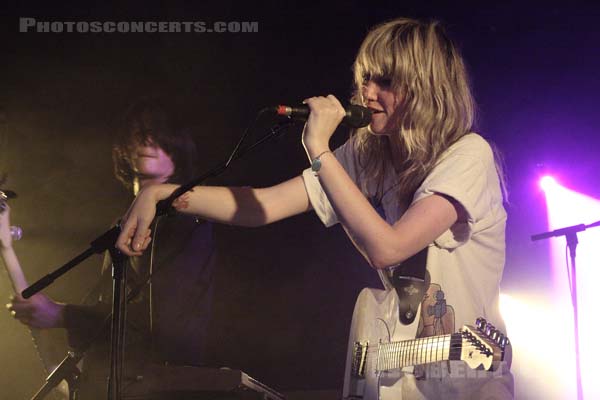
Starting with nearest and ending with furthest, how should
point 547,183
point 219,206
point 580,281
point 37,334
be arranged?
1. point 219,206
2. point 37,334
3. point 547,183
4. point 580,281

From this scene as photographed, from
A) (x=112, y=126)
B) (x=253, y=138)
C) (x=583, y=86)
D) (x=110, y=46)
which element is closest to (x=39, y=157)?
(x=112, y=126)

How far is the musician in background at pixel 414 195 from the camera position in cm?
192

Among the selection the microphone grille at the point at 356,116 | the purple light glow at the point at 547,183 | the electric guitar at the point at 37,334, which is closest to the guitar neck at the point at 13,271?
the electric guitar at the point at 37,334

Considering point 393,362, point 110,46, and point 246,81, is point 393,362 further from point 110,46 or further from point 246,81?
point 110,46

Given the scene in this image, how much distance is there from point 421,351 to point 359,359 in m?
0.40

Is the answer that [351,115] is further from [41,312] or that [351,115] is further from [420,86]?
[41,312]

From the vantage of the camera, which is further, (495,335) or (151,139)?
(151,139)

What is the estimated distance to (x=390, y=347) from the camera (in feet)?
7.17

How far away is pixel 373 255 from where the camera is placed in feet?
6.28

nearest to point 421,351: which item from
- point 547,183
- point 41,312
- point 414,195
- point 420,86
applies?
point 414,195

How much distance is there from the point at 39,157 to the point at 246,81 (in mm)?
1347

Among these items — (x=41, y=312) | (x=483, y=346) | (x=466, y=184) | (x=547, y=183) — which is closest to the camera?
(x=483, y=346)

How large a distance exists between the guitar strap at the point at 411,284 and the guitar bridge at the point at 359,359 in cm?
26

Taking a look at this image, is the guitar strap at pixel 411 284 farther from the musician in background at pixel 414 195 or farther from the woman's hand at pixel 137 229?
the woman's hand at pixel 137 229
